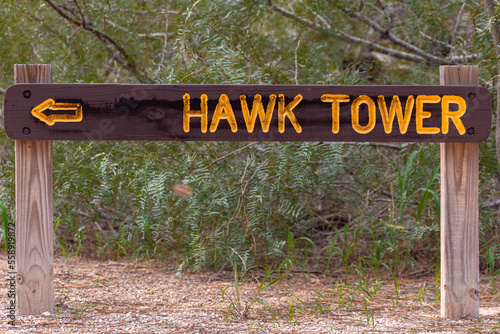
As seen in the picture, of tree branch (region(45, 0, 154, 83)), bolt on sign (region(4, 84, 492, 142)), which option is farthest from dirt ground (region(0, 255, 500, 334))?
tree branch (region(45, 0, 154, 83))

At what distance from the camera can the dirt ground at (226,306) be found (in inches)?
94.7

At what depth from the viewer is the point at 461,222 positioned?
248 centimetres

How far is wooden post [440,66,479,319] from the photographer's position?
2475 millimetres

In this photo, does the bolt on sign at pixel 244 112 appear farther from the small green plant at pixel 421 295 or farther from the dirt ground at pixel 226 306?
the small green plant at pixel 421 295

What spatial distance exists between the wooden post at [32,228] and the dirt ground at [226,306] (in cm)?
10

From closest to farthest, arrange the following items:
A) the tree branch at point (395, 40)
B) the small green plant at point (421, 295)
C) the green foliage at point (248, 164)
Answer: the small green plant at point (421, 295) < the green foliage at point (248, 164) < the tree branch at point (395, 40)

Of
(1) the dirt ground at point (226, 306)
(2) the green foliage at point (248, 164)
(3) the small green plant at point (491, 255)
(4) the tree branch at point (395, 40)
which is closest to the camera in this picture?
(1) the dirt ground at point (226, 306)

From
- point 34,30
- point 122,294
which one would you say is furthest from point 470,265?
point 34,30

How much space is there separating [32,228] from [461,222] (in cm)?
197

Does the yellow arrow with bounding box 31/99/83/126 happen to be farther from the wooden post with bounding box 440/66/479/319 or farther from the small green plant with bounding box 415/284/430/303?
the small green plant with bounding box 415/284/430/303

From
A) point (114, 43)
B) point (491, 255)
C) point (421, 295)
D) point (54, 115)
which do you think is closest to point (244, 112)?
point (54, 115)

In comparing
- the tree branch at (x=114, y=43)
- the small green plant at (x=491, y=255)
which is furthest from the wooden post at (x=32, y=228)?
the small green plant at (x=491, y=255)

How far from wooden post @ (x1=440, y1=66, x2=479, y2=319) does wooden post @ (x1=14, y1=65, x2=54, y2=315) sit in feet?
6.04

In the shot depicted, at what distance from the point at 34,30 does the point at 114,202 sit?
1.57m
